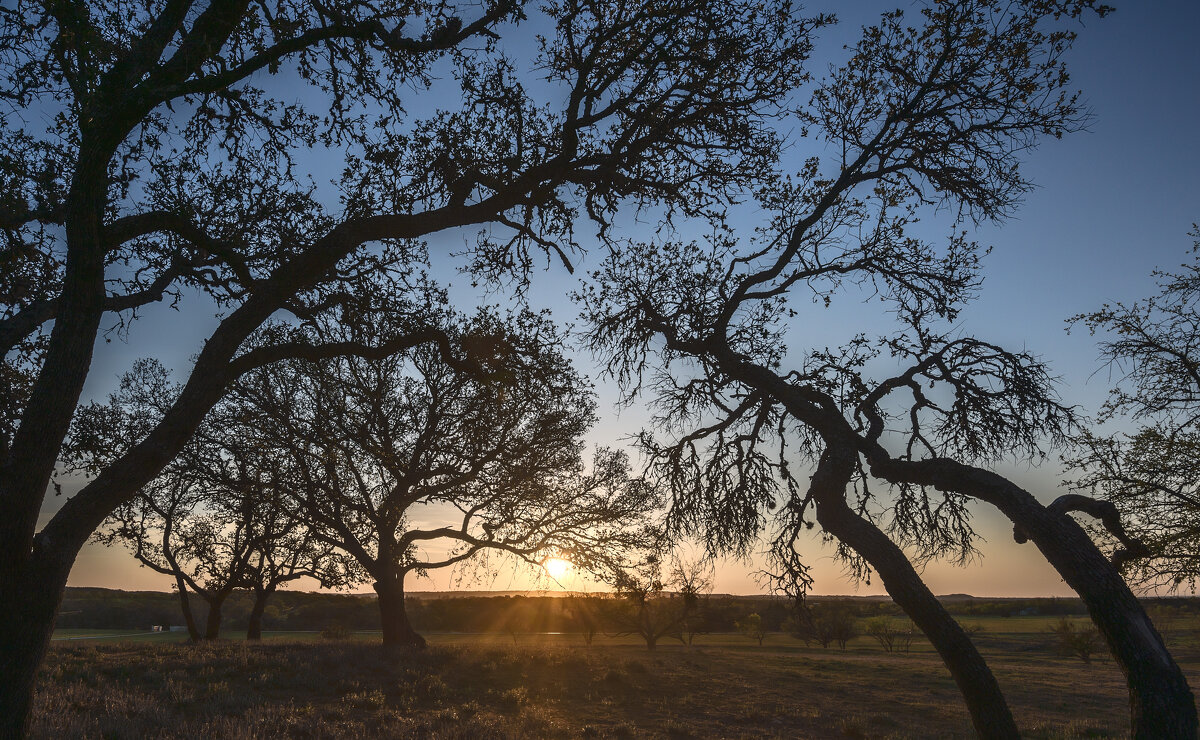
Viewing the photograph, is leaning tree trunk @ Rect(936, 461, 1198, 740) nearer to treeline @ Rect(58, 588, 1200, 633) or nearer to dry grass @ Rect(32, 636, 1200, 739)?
dry grass @ Rect(32, 636, 1200, 739)

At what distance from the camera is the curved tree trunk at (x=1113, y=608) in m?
7.02

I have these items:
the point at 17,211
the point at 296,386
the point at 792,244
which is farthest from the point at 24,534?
the point at 296,386

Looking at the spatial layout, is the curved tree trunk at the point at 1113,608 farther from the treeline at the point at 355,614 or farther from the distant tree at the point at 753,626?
the distant tree at the point at 753,626

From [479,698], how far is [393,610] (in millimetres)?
8336

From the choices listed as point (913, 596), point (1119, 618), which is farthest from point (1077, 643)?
point (913, 596)

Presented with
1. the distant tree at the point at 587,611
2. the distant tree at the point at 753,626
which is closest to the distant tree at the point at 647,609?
the distant tree at the point at 587,611

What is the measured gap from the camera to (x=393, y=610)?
80.9ft

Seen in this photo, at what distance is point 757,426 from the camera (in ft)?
35.1

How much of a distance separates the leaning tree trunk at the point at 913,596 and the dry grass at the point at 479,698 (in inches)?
290

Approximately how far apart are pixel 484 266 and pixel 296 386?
46.0 feet

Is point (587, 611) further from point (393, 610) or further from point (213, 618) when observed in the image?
point (213, 618)

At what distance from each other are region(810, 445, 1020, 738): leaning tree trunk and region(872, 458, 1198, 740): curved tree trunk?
4.42ft

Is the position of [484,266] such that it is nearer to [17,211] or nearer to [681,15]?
[681,15]

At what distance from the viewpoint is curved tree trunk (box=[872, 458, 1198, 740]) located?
23.0 ft
